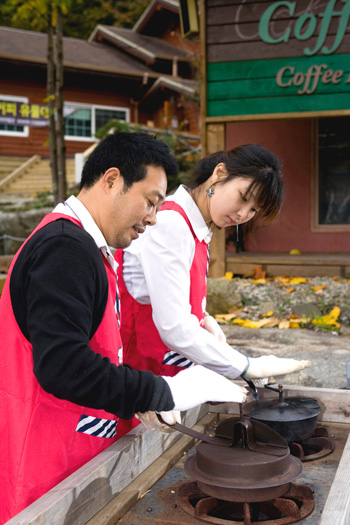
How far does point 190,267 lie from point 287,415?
0.69 m

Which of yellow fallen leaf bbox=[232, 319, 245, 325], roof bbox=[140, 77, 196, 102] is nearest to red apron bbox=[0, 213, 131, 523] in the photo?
yellow fallen leaf bbox=[232, 319, 245, 325]

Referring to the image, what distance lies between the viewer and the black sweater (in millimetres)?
1479

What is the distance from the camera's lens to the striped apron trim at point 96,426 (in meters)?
1.79

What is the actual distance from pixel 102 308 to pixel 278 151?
9.07 metres

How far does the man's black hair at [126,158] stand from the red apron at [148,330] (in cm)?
73

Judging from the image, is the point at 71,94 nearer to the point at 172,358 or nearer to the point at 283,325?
the point at 283,325

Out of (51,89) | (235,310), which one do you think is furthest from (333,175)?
(51,89)

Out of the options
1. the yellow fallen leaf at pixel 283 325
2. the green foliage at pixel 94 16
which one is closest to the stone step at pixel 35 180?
the green foliage at pixel 94 16

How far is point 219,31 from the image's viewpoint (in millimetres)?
8406

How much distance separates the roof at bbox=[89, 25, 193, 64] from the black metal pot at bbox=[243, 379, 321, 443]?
67.9 ft

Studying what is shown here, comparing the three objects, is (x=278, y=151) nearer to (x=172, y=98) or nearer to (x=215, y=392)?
(x=215, y=392)

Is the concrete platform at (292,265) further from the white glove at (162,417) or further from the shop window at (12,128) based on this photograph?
the shop window at (12,128)

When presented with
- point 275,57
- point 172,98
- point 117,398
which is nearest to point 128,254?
point 117,398

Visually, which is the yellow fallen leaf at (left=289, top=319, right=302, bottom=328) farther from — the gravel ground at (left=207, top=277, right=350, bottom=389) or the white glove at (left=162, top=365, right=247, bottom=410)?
the white glove at (left=162, top=365, right=247, bottom=410)
